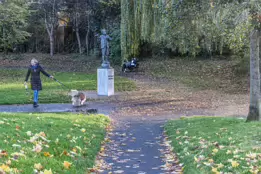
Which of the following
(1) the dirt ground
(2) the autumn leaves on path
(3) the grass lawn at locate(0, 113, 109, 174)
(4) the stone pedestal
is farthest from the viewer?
(4) the stone pedestal

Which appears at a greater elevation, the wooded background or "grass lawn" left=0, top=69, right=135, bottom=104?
the wooded background

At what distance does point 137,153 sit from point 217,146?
1.65m

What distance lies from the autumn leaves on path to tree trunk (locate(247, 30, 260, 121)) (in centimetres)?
260

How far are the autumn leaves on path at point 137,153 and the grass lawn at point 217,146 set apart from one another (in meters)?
0.26


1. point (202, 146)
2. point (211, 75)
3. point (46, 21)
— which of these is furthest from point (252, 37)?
point (46, 21)

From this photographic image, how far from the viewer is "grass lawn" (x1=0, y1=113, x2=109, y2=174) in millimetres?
4930

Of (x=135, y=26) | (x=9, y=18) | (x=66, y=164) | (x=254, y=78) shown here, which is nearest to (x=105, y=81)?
(x=135, y=26)

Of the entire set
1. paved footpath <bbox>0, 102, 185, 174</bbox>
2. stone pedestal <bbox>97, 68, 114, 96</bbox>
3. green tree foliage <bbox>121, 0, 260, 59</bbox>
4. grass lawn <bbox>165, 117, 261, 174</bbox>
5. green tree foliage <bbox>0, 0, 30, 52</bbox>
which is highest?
green tree foliage <bbox>0, 0, 30, 52</bbox>

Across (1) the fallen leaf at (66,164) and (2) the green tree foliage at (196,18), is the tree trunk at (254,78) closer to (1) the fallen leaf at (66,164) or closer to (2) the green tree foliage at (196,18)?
(2) the green tree foliage at (196,18)

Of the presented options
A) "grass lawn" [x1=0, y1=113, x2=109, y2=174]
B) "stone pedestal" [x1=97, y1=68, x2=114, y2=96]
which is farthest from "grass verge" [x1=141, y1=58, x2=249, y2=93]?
"grass lawn" [x1=0, y1=113, x2=109, y2=174]

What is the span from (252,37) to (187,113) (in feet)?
19.1

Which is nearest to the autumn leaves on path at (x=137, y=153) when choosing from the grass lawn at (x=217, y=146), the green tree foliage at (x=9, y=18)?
the grass lawn at (x=217, y=146)

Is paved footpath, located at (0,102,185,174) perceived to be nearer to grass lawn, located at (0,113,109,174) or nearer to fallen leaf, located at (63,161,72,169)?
grass lawn, located at (0,113,109,174)

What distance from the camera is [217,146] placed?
6562 mm
